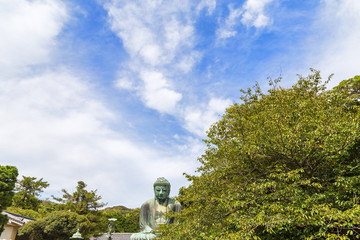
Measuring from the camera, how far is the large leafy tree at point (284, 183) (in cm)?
671

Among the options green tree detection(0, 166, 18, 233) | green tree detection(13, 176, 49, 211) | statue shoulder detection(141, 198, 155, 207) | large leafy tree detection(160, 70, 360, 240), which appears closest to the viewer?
large leafy tree detection(160, 70, 360, 240)

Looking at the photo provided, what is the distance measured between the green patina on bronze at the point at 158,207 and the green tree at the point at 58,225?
16.5 metres

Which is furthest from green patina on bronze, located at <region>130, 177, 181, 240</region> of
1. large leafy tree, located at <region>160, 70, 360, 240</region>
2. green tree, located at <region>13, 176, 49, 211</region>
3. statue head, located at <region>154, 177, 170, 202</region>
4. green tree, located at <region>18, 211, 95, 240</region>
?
green tree, located at <region>13, 176, 49, 211</region>

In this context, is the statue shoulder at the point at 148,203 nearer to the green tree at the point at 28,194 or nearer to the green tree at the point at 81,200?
the green tree at the point at 81,200

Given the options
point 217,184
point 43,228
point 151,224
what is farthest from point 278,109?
point 43,228

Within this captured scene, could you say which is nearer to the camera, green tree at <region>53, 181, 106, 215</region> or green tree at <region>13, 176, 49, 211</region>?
green tree at <region>53, 181, 106, 215</region>

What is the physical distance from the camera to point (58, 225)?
2217cm

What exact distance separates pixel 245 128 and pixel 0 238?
25.5 metres

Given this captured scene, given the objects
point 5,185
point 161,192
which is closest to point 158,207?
point 161,192

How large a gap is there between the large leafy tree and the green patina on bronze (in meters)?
0.54

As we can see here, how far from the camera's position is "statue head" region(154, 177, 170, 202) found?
27.1 feet

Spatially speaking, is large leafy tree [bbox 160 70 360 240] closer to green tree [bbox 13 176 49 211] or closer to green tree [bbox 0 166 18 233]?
green tree [bbox 0 166 18 233]

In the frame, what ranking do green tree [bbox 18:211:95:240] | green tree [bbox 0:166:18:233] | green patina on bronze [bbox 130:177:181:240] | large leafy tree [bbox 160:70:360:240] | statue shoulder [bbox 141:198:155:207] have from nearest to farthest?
large leafy tree [bbox 160:70:360:240], green patina on bronze [bbox 130:177:181:240], statue shoulder [bbox 141:198:155:207], green tree [bbox 0:166:18:233], green tree [bbox 18:211:95:240]


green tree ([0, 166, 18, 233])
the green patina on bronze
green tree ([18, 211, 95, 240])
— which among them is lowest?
the green patina on bronze
